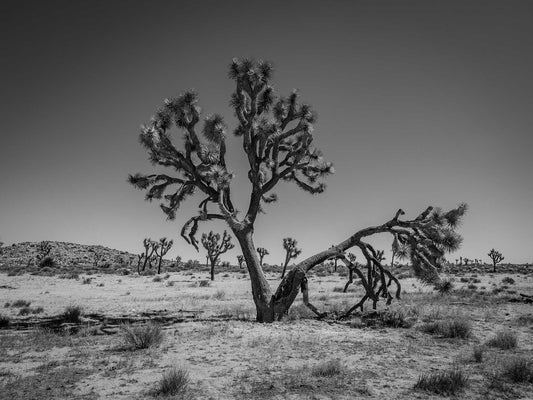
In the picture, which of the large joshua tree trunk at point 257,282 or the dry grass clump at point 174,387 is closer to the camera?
the dry grass clump at point 174,387

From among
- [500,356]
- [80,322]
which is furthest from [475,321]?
[80,322]

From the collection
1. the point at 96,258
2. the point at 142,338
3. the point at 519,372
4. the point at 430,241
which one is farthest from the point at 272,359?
the point at 96,258

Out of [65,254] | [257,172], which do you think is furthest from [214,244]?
[65,254]

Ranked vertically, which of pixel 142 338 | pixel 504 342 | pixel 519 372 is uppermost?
pixel 142 338

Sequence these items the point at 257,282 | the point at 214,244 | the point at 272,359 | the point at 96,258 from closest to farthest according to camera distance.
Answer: the point at 272,359 → the point at 257,282 → the point at 214,244 → the point at 96,258

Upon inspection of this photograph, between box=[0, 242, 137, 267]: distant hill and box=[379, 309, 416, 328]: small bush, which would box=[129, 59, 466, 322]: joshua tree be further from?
box=[0, 242, 137, 267]: distant hill

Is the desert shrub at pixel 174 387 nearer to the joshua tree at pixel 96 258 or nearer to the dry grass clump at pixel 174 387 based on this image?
the dry grass clump at pixel 174 387

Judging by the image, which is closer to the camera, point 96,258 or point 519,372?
point 519,372

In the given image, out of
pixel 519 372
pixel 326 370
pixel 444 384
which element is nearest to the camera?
pixel 444 384

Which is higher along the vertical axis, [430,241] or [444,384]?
[430,241]

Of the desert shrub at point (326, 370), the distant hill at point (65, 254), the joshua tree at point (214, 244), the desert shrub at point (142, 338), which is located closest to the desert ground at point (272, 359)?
the desert shrub at point (326, 370)

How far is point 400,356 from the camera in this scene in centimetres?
661

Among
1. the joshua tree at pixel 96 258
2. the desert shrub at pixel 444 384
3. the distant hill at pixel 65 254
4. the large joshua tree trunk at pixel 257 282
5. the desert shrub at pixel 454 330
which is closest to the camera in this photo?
the desert shrub at pixel 444 384

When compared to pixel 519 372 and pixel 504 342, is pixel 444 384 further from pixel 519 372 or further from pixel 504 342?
pixel 504 342
